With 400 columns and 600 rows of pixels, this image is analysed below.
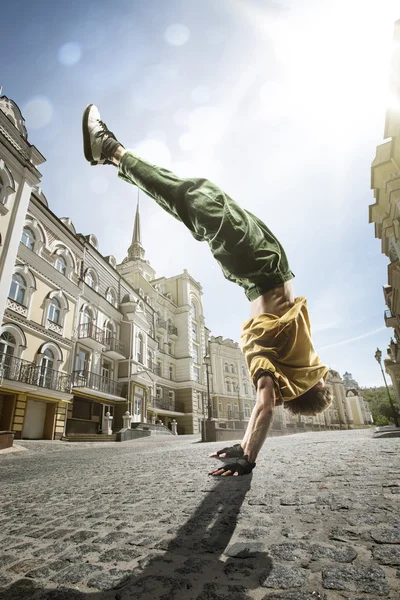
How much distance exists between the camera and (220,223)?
1.41m

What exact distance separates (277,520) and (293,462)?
2.02 m

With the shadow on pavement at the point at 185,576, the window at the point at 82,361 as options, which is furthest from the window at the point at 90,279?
the shadow on pavement at the point at 185,576

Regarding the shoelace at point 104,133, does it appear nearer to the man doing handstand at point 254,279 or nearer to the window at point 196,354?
the man doing handstand at point 254,279

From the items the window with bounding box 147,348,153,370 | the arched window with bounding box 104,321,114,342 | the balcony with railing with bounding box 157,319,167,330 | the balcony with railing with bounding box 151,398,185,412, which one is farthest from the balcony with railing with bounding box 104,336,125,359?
the balcony with railing with bounding box 157,319,167,330

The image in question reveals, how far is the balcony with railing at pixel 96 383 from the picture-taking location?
17.0 m

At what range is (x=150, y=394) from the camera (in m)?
26.2

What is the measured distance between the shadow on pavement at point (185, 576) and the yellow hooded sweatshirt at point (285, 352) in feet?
2.60

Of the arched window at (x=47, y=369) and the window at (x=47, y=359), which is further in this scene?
the window at (x=47, y=359)

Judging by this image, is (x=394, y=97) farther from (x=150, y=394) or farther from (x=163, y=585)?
(x=150, y=394)

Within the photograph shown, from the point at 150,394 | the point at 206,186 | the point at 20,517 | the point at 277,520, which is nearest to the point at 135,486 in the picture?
the point at 20,517

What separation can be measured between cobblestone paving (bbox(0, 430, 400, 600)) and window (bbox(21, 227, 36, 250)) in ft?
50.7

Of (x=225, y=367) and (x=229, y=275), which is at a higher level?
(x=225, y=367)

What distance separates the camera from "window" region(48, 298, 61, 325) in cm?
1630

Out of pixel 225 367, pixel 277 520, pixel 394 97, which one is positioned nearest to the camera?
pixel 277 520
